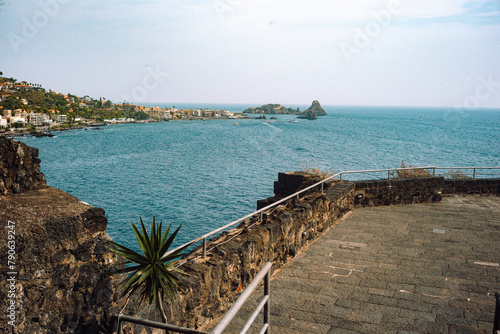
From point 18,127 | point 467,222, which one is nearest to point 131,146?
point 18,127

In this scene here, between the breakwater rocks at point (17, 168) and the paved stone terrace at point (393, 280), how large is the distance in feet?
13.3

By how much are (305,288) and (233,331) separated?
5.50ft

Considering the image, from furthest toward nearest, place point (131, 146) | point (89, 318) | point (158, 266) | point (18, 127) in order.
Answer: point (18, 127) < point (131, 146) < point (89, 318) < point (158, 266)

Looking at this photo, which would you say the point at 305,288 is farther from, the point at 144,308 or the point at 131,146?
the point at 131,146

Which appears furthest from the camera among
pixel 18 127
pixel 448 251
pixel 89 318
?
pixel 18 127

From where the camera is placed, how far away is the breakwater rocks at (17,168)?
5789 mm

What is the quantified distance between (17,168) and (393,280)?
623 centimetres

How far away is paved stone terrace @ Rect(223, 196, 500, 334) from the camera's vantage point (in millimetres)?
4672

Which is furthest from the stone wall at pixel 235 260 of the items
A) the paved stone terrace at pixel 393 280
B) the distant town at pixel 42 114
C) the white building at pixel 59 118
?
the white building at pixel 59 118

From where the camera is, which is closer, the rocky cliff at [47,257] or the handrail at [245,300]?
the handrail at [245,300]

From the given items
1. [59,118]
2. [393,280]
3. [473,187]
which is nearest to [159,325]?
[393,280]

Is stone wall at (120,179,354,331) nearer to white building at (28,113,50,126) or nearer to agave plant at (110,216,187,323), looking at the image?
agave plant at (110,216,187,323)

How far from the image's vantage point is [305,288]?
5.78m

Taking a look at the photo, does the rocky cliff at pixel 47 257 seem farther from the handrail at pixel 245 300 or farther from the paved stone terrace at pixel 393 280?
the handrail at pixel 245 300
